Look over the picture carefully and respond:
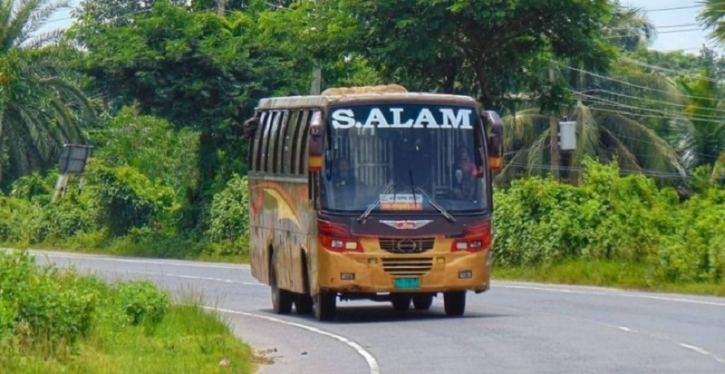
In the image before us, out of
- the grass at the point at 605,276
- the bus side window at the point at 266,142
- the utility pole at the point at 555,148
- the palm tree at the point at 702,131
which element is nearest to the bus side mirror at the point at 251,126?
the bus side window at the point at 266,142

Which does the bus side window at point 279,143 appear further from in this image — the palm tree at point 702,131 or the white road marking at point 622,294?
the palm tree at point 702,131

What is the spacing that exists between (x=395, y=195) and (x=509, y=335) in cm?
298

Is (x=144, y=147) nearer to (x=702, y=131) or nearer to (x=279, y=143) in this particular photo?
(x=702, y=131)

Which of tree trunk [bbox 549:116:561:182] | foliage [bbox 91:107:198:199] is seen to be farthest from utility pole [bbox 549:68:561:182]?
foliage [bbox 91:107:198:199]

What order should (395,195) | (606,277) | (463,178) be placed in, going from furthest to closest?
(606,277) → (463,178) → (395,195)

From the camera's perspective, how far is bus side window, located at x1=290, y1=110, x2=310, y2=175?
20.7 metres

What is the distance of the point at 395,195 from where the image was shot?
63.6 feet

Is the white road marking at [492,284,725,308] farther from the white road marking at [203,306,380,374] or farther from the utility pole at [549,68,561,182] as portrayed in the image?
the utility pole at [549,68,561,182]

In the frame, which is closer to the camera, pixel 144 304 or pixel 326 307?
pixel 144 304

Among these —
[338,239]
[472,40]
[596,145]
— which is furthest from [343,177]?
[596,145]

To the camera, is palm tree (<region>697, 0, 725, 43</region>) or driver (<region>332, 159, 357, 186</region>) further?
palm tree (<region>697, 0, 725, 43</region>)

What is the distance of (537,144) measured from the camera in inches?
1891

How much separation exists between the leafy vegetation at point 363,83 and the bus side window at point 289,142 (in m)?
4.43

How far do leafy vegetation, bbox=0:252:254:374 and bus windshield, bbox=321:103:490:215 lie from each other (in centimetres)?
294
